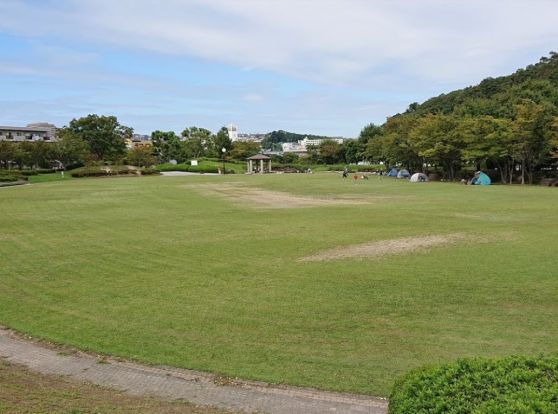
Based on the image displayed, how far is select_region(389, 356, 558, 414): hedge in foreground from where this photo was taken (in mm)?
2959

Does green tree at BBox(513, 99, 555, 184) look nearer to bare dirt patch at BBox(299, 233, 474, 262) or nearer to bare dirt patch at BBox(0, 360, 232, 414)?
bare dirt patch at BBox(299, 233, 474, 262)

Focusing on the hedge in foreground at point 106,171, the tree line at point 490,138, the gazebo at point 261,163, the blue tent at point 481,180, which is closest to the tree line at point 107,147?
the hedge in foreground at point 106,171

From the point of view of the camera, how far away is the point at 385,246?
14.2 m

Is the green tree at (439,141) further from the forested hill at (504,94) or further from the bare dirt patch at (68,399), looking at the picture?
the bare dirt patch at (68,399)

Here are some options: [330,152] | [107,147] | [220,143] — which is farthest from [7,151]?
[330,152]

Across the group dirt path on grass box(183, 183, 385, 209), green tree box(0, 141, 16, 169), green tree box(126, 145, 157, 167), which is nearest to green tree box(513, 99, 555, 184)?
dirt path on grass box(183, 183, 385, 209)

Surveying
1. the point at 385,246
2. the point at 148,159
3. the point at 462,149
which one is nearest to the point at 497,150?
the point at 462,149

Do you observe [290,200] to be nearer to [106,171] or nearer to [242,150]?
[106,171]

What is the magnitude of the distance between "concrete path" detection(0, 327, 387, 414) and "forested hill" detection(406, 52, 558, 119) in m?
47.7

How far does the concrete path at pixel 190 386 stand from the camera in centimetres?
535

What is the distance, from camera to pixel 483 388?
3.24 m

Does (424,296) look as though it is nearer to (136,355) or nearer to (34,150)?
(136,355)

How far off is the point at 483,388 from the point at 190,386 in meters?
3.59

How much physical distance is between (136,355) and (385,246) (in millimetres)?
8810
